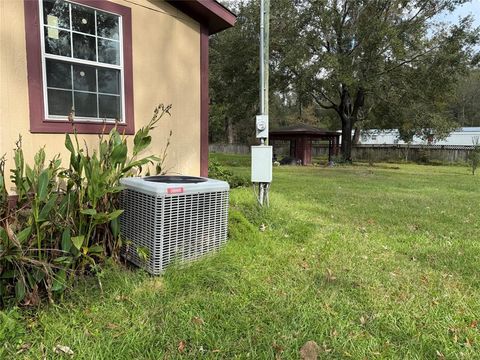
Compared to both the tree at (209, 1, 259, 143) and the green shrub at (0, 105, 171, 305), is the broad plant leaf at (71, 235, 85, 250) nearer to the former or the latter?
the green shrub at (0, 105, 171, 305)

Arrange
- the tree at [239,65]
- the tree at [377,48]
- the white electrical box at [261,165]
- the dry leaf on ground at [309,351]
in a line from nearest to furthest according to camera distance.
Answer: the dry leaf on ground at [309,351], the white electrical box at [261,165], the tree at [377,48], the tree at [239,65]

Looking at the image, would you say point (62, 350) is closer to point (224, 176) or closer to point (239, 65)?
point (224, 176)

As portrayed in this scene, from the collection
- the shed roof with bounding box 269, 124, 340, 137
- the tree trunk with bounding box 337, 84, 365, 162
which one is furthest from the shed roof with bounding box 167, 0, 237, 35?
the tree trunk with bounding box 337, 84, 365, 162

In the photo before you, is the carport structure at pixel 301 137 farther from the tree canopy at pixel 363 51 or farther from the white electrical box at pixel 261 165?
the white electrical box at pixel 261 165

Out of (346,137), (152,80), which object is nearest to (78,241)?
(152,80)

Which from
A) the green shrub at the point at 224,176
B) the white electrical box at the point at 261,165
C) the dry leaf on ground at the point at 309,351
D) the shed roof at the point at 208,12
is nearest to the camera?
the dry leaf on ground at the point at 309,351

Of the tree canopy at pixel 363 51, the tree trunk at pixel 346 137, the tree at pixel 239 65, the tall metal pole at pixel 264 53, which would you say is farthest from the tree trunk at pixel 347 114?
the tall metal pole at pixel 264 53

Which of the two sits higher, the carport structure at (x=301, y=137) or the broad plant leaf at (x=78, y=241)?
the carport structure at (x=301, y=137)

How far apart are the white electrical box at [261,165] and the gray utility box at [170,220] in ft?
5.22

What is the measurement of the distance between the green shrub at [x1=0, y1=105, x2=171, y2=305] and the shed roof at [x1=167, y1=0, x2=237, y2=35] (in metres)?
2.35

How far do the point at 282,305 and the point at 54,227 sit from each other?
176 cm

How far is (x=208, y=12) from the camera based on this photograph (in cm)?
466

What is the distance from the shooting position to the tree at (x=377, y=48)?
51.6 ft

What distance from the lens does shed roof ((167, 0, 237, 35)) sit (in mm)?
4508
